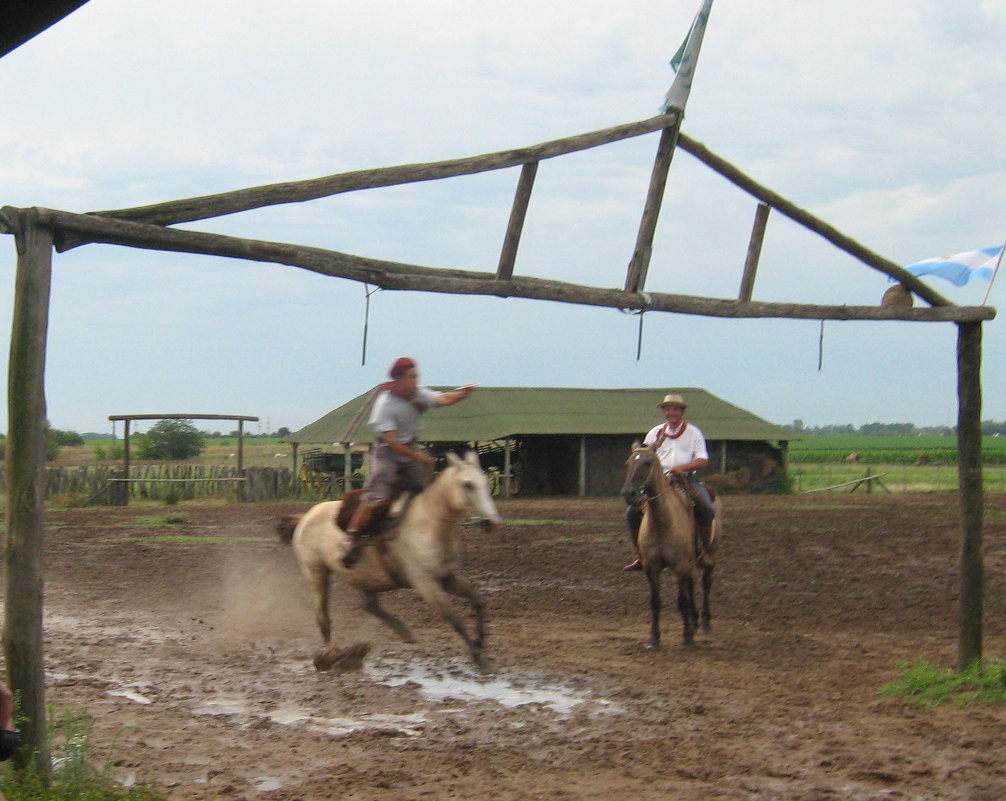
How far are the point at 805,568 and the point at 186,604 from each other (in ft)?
28.4

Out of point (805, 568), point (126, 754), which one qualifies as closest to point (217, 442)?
point (805, 568)

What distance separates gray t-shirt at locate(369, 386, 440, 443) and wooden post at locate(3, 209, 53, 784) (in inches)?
115

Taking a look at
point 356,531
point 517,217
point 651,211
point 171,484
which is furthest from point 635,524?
point 171,484

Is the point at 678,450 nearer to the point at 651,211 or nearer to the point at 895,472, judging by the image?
the point at 651,211

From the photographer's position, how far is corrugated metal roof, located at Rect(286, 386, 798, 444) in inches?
1415

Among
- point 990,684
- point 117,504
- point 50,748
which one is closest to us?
point 50,748

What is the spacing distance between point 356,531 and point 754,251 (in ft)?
12.8

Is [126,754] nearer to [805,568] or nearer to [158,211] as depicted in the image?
[158,211]

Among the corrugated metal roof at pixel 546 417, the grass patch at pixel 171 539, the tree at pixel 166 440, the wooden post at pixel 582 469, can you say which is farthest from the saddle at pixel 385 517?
the tree at pixel 166 440

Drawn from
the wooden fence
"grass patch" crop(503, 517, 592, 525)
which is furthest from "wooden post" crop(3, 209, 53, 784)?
the wooden fence

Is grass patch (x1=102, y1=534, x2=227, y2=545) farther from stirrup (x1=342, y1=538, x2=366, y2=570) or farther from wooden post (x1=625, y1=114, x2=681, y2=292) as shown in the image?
wooden post (x1=625, y1=114, x2=681, y2=292)

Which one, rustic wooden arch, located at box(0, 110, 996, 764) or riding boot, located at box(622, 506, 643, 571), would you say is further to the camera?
riding boot, located at box(622, 506, 643, 571)

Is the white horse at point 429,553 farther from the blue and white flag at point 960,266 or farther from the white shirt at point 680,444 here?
the blue and white flag at point 960,266

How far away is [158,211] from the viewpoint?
5977 mm
